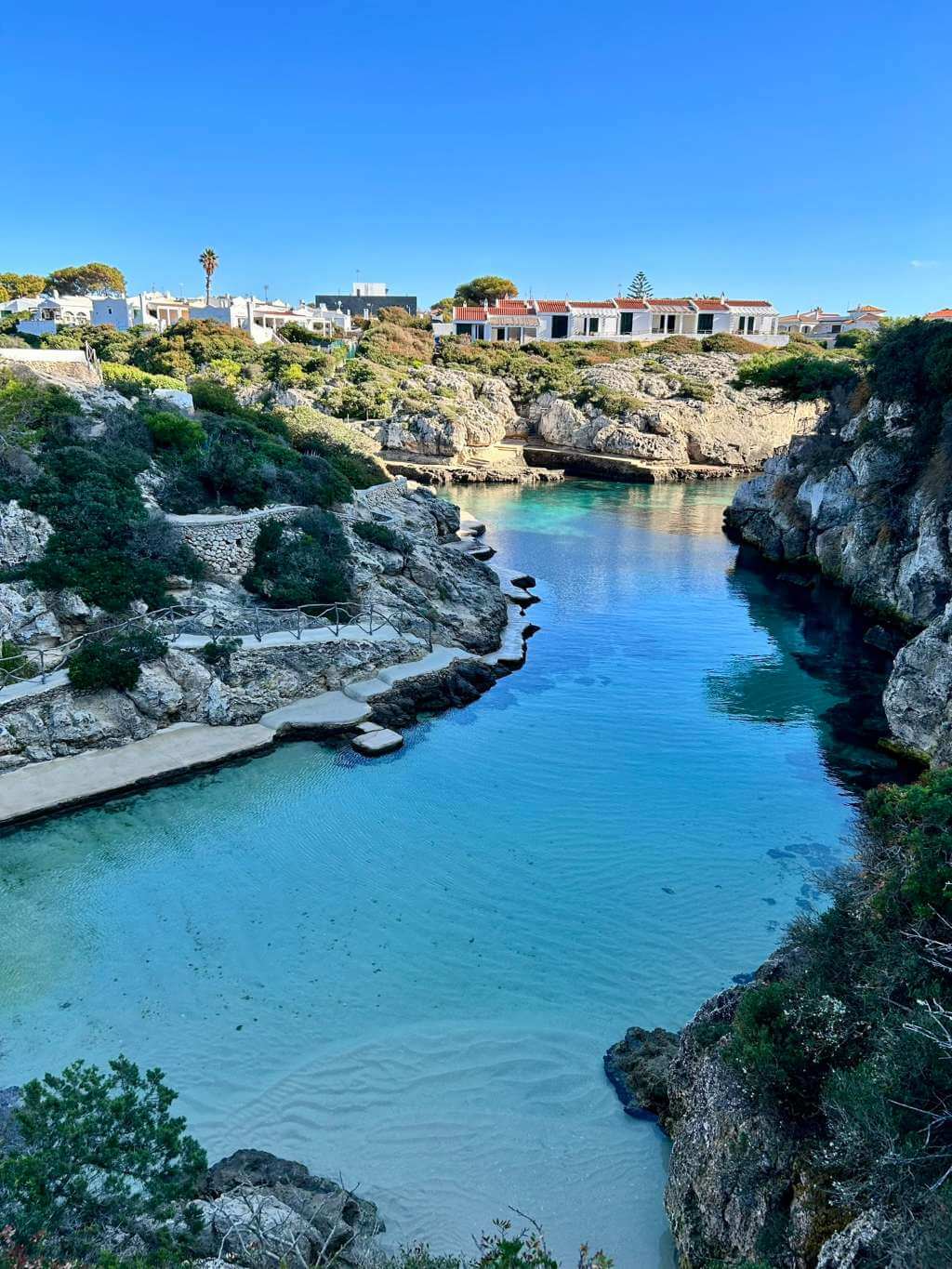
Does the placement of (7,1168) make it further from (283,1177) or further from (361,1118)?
(361,1118)

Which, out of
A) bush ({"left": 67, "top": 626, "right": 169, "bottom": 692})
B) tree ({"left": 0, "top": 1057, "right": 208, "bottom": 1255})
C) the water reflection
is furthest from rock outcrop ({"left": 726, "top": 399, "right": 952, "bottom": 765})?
bush ({"left": 67, "top": 626, "right": 169, "bottom": 692})

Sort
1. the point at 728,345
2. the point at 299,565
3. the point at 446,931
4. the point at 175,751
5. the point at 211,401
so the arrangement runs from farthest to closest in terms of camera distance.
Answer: the point at 728,345 < the point at 211,401 < the point at 299,565 < the point at 175,751 < the point at 446,931

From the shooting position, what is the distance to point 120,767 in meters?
16.5

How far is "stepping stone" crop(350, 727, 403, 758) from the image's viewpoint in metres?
18.2

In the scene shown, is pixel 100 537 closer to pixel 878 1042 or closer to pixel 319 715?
pixel 319 715

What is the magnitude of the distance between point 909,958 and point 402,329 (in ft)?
268

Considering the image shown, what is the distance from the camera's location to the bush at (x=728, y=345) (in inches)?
3231

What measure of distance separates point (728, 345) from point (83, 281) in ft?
217

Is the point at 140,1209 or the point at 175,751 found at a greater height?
the point at 140,1209

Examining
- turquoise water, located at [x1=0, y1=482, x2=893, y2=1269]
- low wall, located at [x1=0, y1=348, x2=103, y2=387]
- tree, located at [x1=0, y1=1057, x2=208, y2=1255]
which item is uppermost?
low wall, located at [x1=0, y1=348, x2=103, y2=387]

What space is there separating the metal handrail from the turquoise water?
3704 millimetres

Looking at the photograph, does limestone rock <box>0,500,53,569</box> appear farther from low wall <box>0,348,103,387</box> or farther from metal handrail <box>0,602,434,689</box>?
low wall <box>0,348,103,387</box>

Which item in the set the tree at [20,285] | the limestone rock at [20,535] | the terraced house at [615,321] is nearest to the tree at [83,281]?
the tree at [20,285]

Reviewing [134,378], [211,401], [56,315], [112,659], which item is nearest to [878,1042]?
[112,659]
